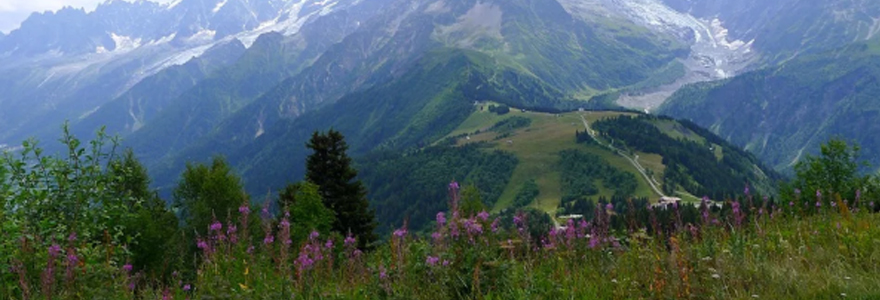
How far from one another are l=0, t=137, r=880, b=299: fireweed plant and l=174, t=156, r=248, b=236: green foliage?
118 ft

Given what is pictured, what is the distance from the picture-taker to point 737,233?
7234 mm

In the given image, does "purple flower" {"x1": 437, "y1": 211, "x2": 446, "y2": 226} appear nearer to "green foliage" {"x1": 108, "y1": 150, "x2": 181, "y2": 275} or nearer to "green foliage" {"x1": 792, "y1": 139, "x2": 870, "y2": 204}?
"green foliage" {"x1": 108, "y1": 150, "x2": 181, "y2": 275}

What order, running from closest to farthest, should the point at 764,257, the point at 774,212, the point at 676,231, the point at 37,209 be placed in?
the point at 764,257
the point at 676,231
the point at 774,212
the point at 37,209

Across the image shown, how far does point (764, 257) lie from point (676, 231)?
5.71 feet

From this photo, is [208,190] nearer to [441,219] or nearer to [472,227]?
[441,219]

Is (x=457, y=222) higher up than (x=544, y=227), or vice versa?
(x=457, y=222)

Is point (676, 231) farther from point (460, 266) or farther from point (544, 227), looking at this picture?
point (460, 266)

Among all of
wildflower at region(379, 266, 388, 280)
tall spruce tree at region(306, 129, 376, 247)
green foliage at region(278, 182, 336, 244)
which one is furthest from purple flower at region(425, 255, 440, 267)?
tall spruce tree at region(306, 129, 376, 247)

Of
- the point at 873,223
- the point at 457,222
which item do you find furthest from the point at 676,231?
the point at 457,222

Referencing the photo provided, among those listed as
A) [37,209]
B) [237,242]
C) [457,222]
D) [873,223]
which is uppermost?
[37,209]

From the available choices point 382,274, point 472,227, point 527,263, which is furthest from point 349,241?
point 527,263

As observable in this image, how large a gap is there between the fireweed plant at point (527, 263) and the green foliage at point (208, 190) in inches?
1413

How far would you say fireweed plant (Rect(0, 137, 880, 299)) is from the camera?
5.66 metres

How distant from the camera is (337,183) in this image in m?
53.4
